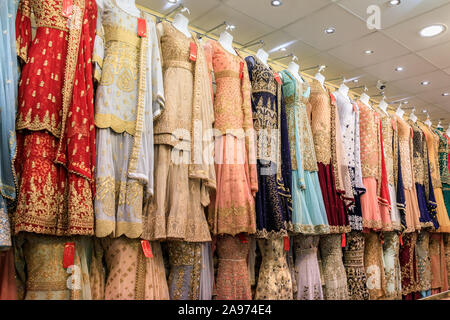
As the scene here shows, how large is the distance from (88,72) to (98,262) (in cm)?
91

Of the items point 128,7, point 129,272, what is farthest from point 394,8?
point 129,272

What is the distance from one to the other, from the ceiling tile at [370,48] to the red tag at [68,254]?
9.41 ft

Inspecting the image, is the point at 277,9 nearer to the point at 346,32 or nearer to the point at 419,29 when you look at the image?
the point at 346,32

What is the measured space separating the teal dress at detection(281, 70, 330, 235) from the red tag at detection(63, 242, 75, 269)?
1389mm

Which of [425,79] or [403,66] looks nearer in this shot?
[403,66]

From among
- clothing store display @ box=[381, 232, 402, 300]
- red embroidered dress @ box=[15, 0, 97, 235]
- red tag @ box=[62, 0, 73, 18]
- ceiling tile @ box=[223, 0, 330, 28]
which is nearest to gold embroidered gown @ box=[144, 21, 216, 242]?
red embroidered dress @ box=[15, 0, 97, 235]

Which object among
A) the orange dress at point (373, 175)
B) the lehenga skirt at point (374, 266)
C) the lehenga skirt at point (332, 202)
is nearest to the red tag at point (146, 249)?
the lehenga skirt at point (332, 202)

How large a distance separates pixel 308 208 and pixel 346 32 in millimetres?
1611

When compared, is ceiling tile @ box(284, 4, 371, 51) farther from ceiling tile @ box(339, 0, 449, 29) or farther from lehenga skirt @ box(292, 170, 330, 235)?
lehenga skirt @ box(292, 170, 330, 235)

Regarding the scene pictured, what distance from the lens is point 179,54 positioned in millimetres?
2041

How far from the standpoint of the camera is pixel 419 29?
10.1 ft

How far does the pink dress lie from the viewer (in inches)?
81.0

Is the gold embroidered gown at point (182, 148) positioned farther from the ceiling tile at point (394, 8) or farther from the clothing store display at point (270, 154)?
the ceiling tile at point (394, 8)
